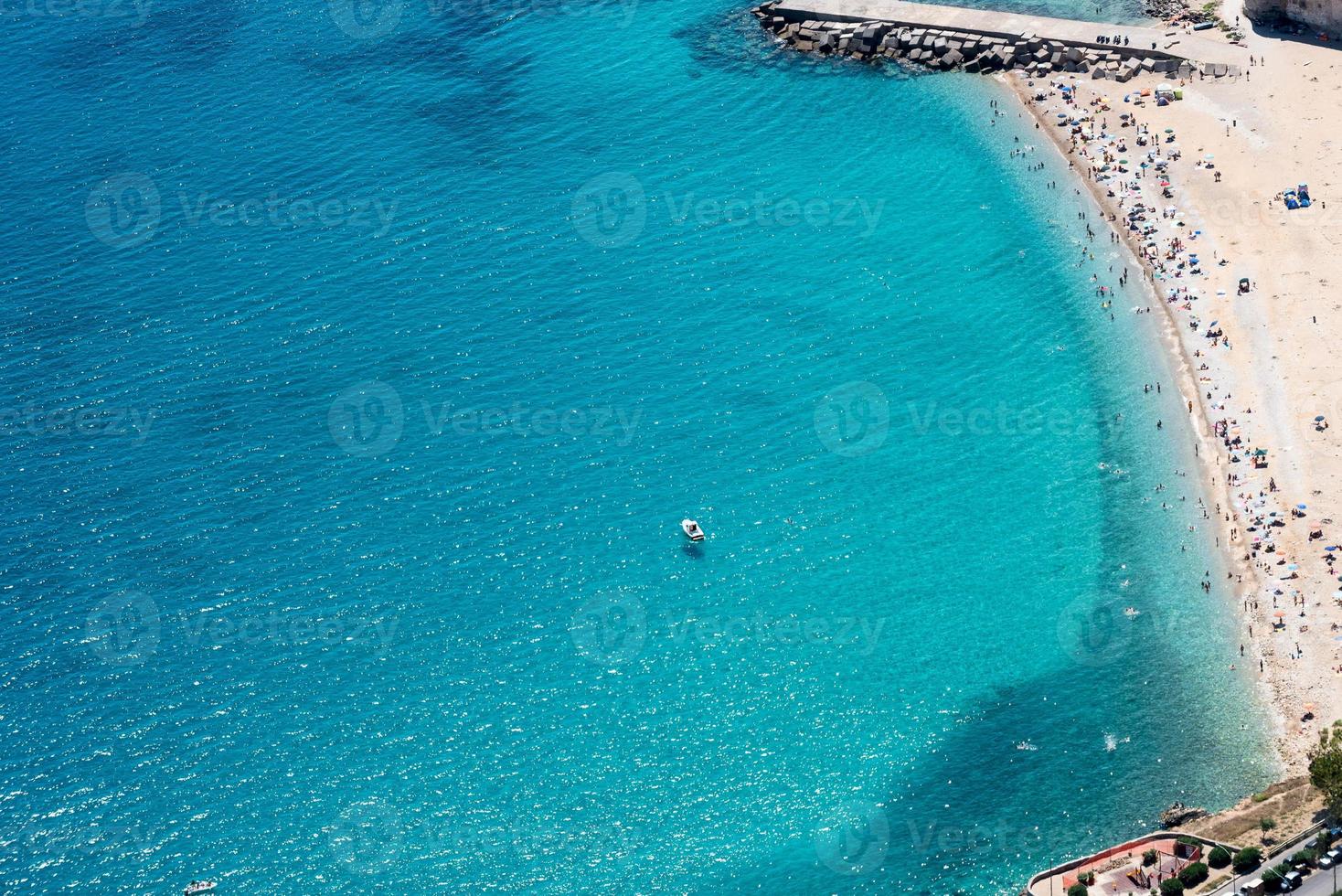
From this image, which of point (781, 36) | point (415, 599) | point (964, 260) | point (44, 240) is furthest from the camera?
point (781, 36)

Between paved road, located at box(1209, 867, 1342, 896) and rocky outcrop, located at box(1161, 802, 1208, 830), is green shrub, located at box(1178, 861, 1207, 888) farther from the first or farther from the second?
rocky outcrop, located at box(1161, 802, 1208, 830)

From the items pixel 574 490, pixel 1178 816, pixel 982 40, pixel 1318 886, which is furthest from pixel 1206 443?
pixel 982 40

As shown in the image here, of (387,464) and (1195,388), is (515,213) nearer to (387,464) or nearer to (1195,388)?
(387,464)

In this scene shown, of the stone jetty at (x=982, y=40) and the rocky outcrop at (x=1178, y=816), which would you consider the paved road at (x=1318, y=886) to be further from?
the stone jetty at (x=982, y=40)

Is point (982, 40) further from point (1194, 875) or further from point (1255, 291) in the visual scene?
point (1194, 875)

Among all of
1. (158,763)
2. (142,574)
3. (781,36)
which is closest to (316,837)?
(158,763)
